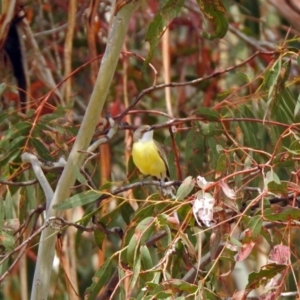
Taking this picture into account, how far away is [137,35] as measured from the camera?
3959 mm

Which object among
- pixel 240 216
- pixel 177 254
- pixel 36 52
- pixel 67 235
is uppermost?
pixel 36 52

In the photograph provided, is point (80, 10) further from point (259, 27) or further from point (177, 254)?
point (177, 254)

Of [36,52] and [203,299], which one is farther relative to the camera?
[36,52]

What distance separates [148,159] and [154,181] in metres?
0.56

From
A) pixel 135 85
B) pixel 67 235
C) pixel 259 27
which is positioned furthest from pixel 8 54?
pixel 259 27

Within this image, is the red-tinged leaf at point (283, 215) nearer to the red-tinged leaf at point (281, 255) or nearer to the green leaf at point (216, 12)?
the red-tinged leaf at point (281, 255)

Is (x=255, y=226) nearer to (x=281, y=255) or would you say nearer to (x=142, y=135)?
(x=281, y=255)

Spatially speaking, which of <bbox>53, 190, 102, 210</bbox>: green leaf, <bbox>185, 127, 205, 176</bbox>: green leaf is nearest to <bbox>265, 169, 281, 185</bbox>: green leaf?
<bbox>53, 190, 102, 210</bbox>: green leaf

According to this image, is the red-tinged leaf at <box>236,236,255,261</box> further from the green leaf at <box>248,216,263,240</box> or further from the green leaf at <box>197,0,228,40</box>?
the green leaf at <box>197,0,228,40</box>

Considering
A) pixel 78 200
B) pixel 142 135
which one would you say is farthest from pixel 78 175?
pixel 142 135

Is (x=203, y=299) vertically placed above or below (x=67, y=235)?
above

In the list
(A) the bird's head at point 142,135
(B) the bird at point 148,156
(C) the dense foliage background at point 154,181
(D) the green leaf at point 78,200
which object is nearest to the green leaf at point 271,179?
(C) the dense foliage background at point 154,181

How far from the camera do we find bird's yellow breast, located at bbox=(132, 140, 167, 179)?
7.64ft

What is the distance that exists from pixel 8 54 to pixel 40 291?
0.93m
